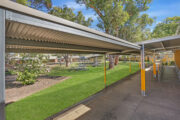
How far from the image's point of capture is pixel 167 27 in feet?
62.4

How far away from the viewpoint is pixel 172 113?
2.85m

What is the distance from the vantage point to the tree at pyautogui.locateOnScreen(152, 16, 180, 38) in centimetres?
1781

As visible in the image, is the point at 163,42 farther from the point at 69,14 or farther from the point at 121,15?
the point at 69,14

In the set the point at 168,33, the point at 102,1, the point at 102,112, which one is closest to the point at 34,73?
the point at 102,112

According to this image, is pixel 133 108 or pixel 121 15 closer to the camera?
pixel 133 108

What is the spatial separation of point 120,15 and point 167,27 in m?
16.5

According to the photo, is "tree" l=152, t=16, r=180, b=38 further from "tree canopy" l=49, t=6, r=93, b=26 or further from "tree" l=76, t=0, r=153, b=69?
"tree canopy" l=49, t=6, r=93, b=26

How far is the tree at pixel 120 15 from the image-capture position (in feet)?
32.0

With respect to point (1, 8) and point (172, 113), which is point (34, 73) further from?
point (172, 113)

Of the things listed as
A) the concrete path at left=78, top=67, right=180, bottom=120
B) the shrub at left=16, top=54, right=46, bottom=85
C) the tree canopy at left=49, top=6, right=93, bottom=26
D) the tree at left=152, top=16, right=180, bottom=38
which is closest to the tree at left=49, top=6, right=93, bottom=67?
the tree canopy at left=49, top=6, right=93, bottom=26

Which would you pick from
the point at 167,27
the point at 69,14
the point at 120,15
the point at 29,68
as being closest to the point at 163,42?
the point at 120,15

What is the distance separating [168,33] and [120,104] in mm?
22793

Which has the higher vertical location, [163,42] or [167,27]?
[167,27]

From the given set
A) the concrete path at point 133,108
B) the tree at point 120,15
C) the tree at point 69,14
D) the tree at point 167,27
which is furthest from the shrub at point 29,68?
the tree at point 167,27
